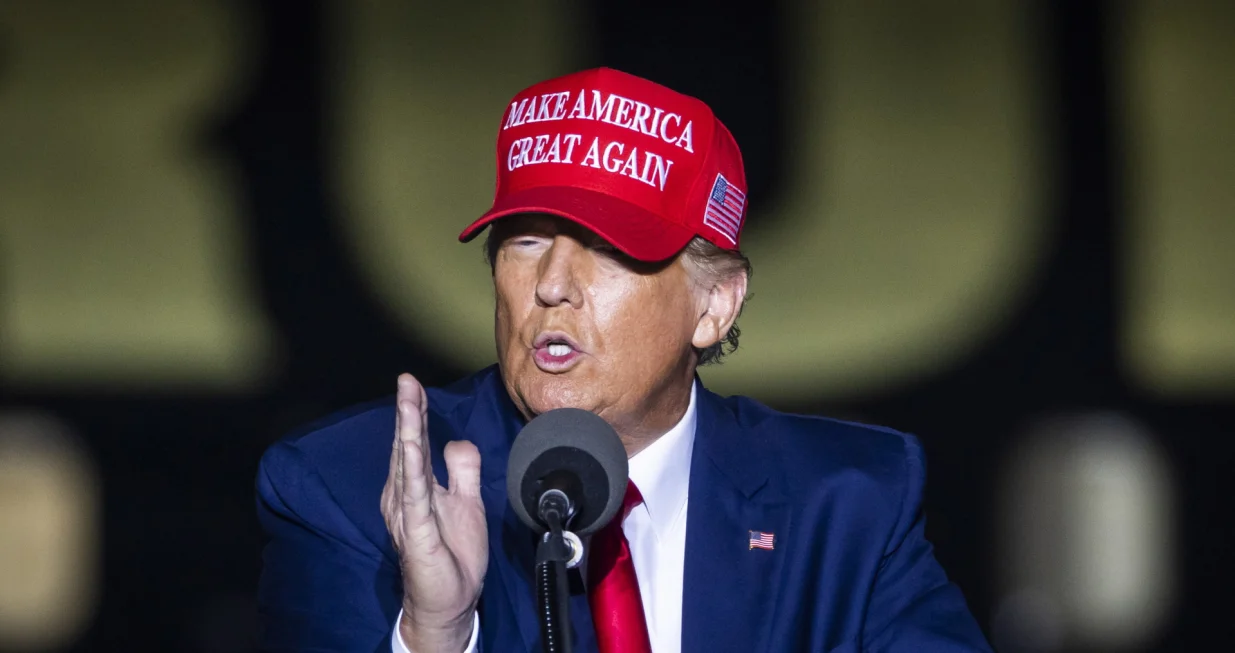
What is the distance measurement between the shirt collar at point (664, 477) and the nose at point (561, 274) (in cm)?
32

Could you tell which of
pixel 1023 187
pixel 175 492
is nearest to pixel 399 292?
pixel 175 492

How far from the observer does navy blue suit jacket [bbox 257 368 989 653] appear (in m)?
1.82

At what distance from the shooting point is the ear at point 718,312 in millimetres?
2014

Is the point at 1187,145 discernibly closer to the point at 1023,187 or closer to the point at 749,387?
the point at 1023,187

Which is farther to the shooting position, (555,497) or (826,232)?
(826,232)

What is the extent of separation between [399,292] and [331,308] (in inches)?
6.5

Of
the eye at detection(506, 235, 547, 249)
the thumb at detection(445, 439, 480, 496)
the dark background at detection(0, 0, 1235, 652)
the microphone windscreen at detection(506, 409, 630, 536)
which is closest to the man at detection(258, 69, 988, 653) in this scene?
the eye at detection(506, 235, 547, 249)

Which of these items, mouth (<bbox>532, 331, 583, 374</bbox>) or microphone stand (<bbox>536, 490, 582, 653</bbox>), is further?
mouth (<bbox>532, 331, 583, 374</bbox>)

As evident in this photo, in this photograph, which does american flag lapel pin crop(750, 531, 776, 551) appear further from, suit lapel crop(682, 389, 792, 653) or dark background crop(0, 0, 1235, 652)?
dark background crop(0, 0, 1235, 652)

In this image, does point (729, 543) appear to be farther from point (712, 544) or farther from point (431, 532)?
point (431, 532)

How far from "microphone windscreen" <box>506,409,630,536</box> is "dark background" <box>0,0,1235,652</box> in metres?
1.96

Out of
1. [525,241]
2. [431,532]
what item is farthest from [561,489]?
[525,241]

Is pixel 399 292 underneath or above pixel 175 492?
above

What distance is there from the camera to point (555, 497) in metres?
1.28
